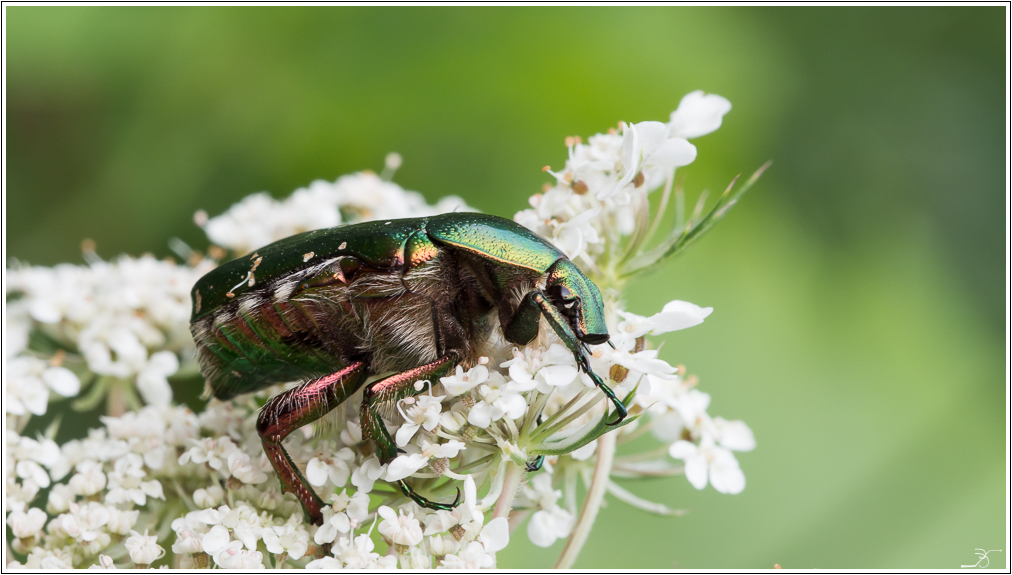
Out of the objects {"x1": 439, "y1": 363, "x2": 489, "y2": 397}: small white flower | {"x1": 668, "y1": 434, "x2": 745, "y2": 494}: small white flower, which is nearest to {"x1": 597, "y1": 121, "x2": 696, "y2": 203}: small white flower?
{"x1": 439, "y1": 363, "x2": 489, "y2": 397}: small white flower

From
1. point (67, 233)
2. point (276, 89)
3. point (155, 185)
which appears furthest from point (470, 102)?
point (67, 233)

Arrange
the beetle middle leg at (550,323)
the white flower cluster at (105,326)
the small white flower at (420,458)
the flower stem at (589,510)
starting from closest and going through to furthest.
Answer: the beetle middle leg at (550,323)
the small white flower at (420,458)
the flower stem at (589,510)
the white flower cluster at (105,326)

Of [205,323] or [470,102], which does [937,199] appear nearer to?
[470,102]

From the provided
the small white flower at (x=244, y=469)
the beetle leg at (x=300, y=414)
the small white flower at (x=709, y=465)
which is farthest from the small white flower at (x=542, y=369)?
the small white flower at (x=244, y=469)

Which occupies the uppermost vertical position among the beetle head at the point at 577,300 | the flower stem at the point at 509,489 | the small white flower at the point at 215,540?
the beetle head at the point at 577,300

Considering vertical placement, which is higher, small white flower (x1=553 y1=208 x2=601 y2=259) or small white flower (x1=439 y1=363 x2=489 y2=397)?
small white flower (x1=553 y1=208 x2=601 y2=259)

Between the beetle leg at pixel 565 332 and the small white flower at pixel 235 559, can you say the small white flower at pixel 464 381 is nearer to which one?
the beetle leg at pixel 565 332

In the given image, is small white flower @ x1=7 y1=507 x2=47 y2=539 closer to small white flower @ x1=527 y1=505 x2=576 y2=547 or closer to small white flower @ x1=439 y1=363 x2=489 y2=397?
small white flower @ x1=439 y1=363 x2=489 y2=397
